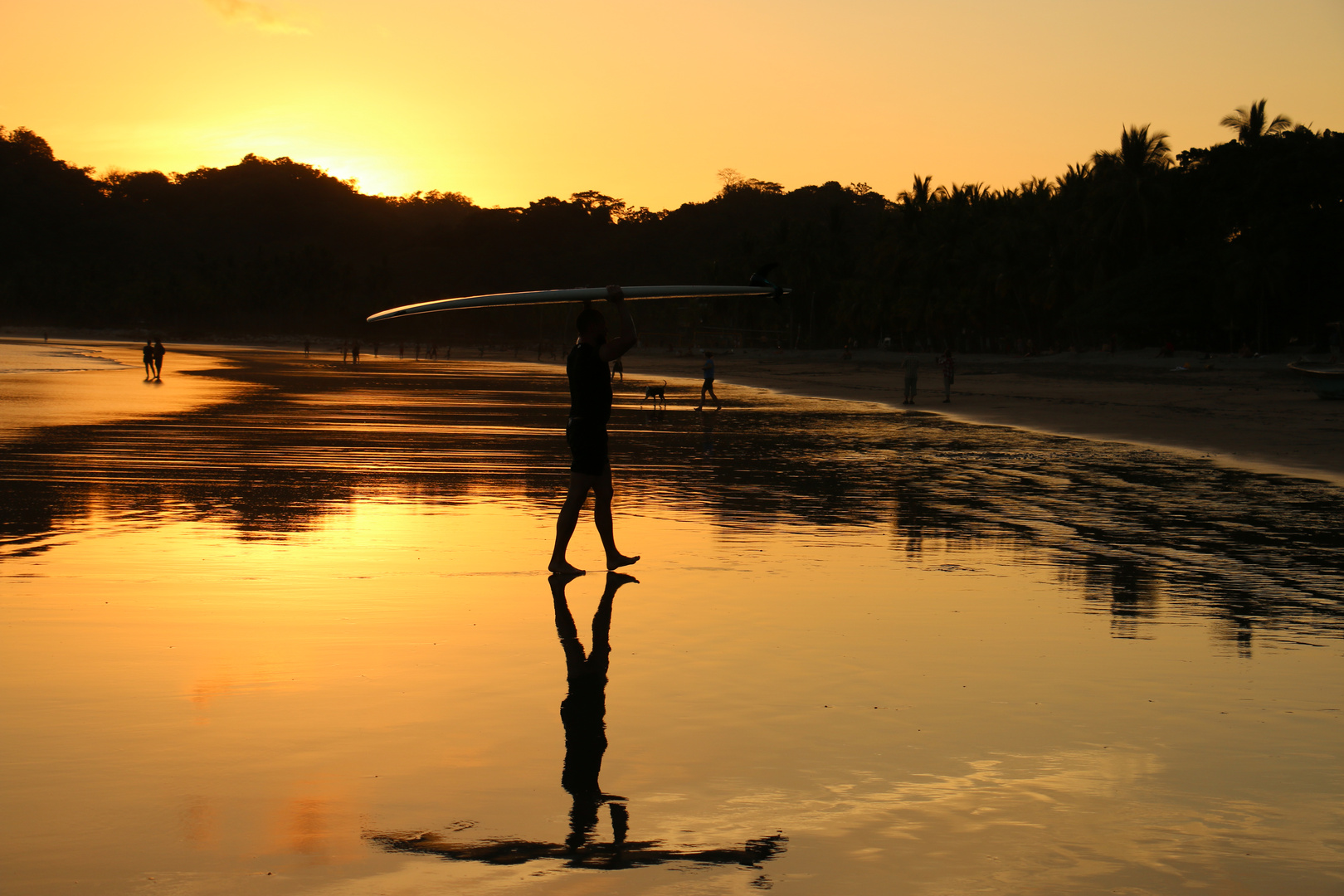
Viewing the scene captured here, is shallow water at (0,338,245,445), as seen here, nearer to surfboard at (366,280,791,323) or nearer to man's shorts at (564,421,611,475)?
surfboard at (366,280,791,323)

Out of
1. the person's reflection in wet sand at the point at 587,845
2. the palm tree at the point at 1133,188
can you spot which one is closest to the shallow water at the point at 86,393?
the person's reflection in wet sand at the point at 587,845

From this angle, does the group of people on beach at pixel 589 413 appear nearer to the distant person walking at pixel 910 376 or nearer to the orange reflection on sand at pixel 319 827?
Answer: the orange reflection on sand at pixel 319 827

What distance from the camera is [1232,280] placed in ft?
216

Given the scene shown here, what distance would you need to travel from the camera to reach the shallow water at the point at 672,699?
12.8ft

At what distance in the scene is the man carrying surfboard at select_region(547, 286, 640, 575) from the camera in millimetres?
8922

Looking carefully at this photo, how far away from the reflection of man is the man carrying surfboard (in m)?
0.86

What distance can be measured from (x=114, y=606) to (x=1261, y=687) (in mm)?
6695

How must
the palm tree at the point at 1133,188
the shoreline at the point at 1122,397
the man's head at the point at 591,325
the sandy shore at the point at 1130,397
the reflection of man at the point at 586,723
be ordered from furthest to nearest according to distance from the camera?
the palm tree at the point at 1133,188 → the sandy shore at the point at 1130,397 → the shoreline at the point at 1122,397 → the man's head at the point at 591,325 → the reflection of man at the point at 586,723

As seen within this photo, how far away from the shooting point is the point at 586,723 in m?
5.39

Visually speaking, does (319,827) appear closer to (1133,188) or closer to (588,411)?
(588,411)

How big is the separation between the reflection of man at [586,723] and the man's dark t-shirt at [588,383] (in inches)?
55.2

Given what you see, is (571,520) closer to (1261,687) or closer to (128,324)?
(1261,687)

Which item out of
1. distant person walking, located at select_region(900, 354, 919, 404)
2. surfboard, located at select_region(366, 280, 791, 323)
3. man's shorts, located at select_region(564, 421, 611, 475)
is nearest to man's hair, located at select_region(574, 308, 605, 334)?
surfboard, located at select_region(366, 280, 791, 323)

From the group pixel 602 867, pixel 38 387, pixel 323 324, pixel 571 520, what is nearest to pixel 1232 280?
pixel 38 387
